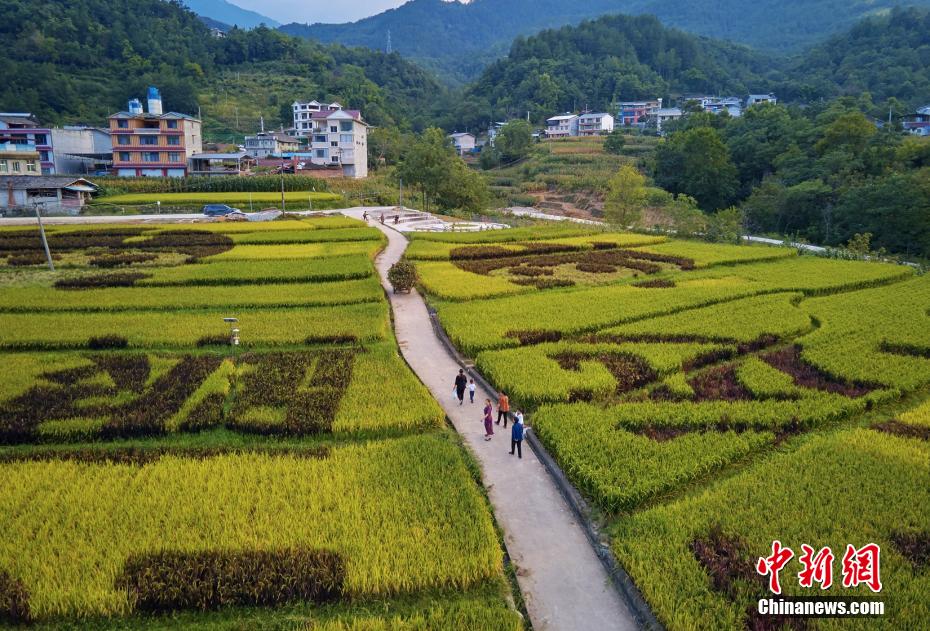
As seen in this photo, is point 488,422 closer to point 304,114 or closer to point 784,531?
point 784,531

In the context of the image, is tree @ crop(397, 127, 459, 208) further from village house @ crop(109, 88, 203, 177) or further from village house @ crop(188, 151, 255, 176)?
village house @ crop(109, 88, 203, 177)

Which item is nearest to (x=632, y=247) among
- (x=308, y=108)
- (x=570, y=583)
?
(x=570, y=583)

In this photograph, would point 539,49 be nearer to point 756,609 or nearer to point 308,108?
A: point 308,108

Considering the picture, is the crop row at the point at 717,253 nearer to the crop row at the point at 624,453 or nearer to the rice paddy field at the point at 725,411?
the rice paddy field at the point at 725,411

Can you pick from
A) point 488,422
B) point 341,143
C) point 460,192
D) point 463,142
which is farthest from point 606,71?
point 488,422

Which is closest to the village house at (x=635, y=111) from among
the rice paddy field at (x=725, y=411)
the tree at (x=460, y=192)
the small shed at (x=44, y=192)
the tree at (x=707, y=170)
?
the tree at (x=707, y=170)

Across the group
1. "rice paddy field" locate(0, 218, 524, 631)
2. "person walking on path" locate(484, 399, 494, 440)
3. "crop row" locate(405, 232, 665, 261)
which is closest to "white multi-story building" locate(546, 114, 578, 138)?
"crop row" locate(405, 232, 665, 261)
